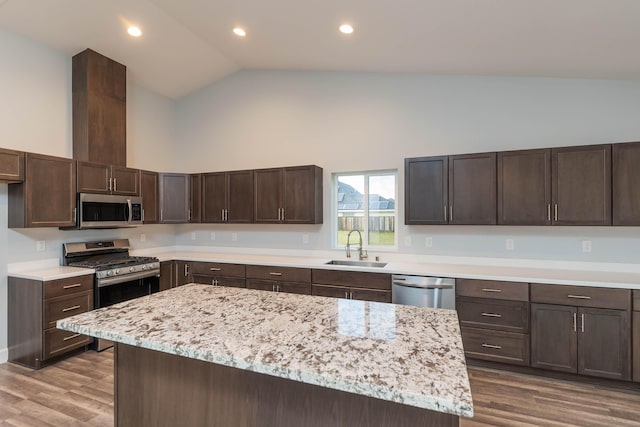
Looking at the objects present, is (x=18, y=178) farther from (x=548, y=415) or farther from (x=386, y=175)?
(x=548, y=415)

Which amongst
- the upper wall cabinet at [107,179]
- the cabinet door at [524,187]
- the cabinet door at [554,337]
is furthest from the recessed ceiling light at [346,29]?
the upper wall cabinet at [107,179]

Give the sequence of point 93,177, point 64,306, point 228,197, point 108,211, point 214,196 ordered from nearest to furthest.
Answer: point 64,306 < point 93,177 < point 108,211 < point 228,197 < point 214,196

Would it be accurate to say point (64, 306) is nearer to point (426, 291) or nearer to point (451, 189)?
point (426, 291)

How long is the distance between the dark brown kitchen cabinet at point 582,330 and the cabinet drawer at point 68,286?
14.2 feet

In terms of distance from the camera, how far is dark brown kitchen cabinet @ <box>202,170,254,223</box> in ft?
13.9

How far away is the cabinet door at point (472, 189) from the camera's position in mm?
3100

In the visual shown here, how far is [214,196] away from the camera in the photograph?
4473mm

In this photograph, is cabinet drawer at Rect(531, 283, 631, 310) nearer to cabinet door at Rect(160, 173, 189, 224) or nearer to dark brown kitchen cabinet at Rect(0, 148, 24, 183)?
cabinet door at Rect(160, 173, 189, 224)

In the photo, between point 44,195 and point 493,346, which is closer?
point 493,346

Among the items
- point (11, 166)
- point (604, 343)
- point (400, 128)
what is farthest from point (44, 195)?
point (604, 343)

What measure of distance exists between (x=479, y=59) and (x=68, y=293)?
15.1 feet

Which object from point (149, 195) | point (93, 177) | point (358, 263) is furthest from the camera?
point (149, 195)

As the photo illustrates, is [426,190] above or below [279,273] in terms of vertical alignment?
above

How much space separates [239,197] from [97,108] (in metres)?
1.93
